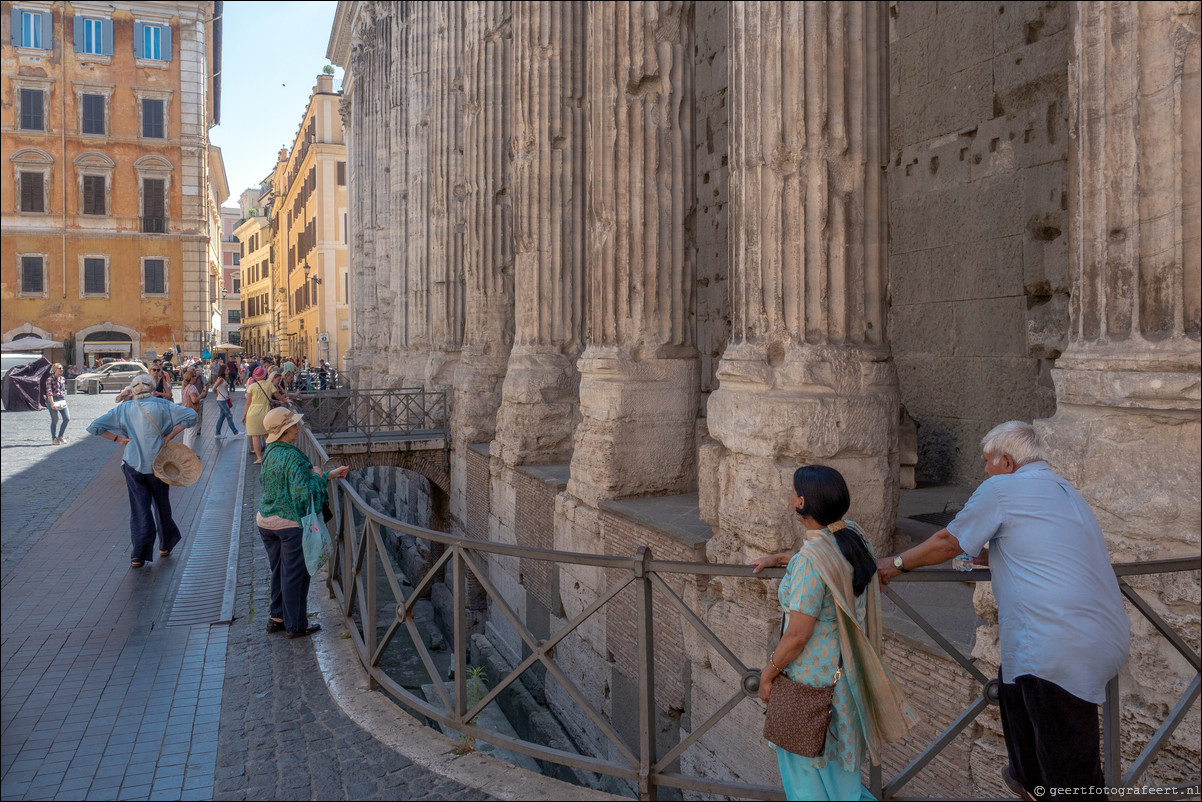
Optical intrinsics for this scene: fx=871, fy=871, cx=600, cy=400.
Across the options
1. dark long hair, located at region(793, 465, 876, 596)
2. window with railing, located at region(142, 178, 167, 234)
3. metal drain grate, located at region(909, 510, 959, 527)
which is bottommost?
metal drain grate, located at region(909, 510, 959, 527)

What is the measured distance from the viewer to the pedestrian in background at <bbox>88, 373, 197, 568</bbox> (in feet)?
23.6

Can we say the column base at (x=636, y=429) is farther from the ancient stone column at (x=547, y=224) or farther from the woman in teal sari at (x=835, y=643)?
the woman in teal sari at (x=835, y=643)

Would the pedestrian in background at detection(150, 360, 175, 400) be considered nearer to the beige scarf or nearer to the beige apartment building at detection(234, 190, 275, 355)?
the beige scarf

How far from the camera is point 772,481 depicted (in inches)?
197

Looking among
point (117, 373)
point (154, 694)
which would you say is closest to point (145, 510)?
point (154, 694)

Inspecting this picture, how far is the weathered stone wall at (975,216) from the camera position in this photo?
751 centimetres

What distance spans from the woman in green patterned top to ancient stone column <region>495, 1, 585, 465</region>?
4.25 m

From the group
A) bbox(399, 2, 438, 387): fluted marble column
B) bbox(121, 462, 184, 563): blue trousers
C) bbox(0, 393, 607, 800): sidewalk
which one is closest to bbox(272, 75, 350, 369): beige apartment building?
bbox(399, 2, 438, 387): fluted marble column

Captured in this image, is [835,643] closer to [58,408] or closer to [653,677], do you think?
[653,677]

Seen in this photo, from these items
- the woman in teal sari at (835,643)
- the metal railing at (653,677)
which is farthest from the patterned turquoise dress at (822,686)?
the metal railing at (653,677)

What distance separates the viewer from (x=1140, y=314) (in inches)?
127

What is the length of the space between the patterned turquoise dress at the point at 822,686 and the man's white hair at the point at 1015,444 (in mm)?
669

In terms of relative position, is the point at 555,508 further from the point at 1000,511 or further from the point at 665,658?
the point at 1000,511

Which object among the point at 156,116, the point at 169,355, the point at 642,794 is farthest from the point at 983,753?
the point at 169,355
